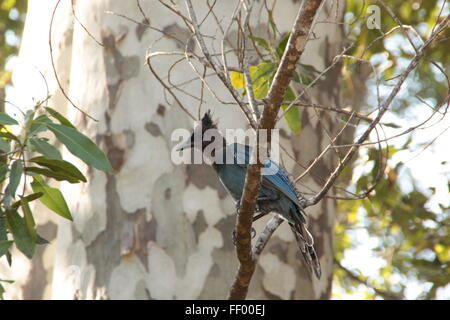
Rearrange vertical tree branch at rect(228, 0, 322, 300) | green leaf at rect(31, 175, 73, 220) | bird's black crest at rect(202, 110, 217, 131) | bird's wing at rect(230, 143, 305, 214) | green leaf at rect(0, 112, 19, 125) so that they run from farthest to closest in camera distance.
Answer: bird's black crest at rect(202, 110, 217, 131), bird's wing at rect(230, 143, 305, 214), green leaf at rect(31, 175, 73, 220), green leaf at rect(0, 112, 19, 125), vertical tree branch at rect(228, 0, 322, 300)

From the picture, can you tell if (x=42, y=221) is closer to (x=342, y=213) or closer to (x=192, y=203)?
(x=192, y=203)

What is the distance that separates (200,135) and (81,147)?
1.45 meters

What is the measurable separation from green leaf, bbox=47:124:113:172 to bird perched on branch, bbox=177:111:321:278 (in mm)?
1118

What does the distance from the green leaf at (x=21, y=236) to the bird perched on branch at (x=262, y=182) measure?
4.52 ft

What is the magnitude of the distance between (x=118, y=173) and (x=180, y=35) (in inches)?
40.7

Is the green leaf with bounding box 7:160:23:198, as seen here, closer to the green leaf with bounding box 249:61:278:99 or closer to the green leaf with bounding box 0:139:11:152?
the green leaf with bounding box 0:139:11:152

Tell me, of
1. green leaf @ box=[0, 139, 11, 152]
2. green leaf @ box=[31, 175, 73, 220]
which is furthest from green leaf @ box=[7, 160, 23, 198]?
green leaf @ box=[31, 175, 73, 220]

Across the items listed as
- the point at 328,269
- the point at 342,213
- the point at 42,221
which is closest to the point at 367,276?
the point at 342,213

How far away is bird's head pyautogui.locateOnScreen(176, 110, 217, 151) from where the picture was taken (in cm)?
452

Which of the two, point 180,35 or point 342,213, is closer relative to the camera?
point 180,35

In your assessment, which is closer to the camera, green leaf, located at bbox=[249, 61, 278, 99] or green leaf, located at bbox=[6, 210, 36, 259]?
green leaf, located at bbox=[6, 210, 36, 259]

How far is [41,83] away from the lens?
217 inches

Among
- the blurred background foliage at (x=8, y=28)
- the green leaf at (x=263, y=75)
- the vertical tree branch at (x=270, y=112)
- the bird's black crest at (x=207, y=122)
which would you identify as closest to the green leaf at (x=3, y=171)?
the vertical tree branch at (x=270, y=112)

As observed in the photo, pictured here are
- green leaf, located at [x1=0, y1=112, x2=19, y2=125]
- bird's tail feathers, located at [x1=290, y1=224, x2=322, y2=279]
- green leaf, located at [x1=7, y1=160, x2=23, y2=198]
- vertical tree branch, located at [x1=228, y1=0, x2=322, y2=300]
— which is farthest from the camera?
bird's tail feathers, located at [x1=290, y1=224, x2=322, y2=279]
